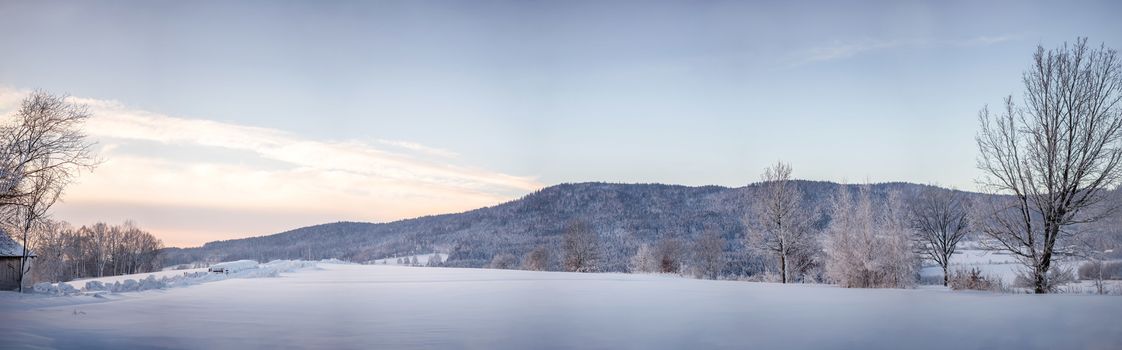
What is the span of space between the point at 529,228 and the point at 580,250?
271 feet

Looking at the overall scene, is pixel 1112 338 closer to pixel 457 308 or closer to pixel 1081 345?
pixel 1081 345

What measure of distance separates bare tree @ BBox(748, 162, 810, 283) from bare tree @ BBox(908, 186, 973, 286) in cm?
962

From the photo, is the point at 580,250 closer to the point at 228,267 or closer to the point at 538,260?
the point at 538,260

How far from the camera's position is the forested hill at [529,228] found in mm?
124438

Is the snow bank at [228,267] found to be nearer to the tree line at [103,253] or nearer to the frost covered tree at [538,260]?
the frost covered tree at [538,260]

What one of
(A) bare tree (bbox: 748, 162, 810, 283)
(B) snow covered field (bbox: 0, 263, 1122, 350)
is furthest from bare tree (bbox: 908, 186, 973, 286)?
(B) snow covered field (bbox: 0, 263, 1122, 350)

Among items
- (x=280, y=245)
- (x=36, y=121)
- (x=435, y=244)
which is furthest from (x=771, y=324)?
(x=280, y=245)

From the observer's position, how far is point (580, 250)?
198 ft

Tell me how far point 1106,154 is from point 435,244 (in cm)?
15392

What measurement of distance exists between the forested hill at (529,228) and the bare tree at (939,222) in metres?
61.2

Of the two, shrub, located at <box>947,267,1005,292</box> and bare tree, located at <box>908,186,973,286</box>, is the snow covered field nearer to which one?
shrub, located at <box>947,267,1005,292</box>

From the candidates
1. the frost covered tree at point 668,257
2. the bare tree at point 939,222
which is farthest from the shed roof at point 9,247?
the frost covered tree at point 668,257

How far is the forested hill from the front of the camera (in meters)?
124

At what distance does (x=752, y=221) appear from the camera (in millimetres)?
36094
